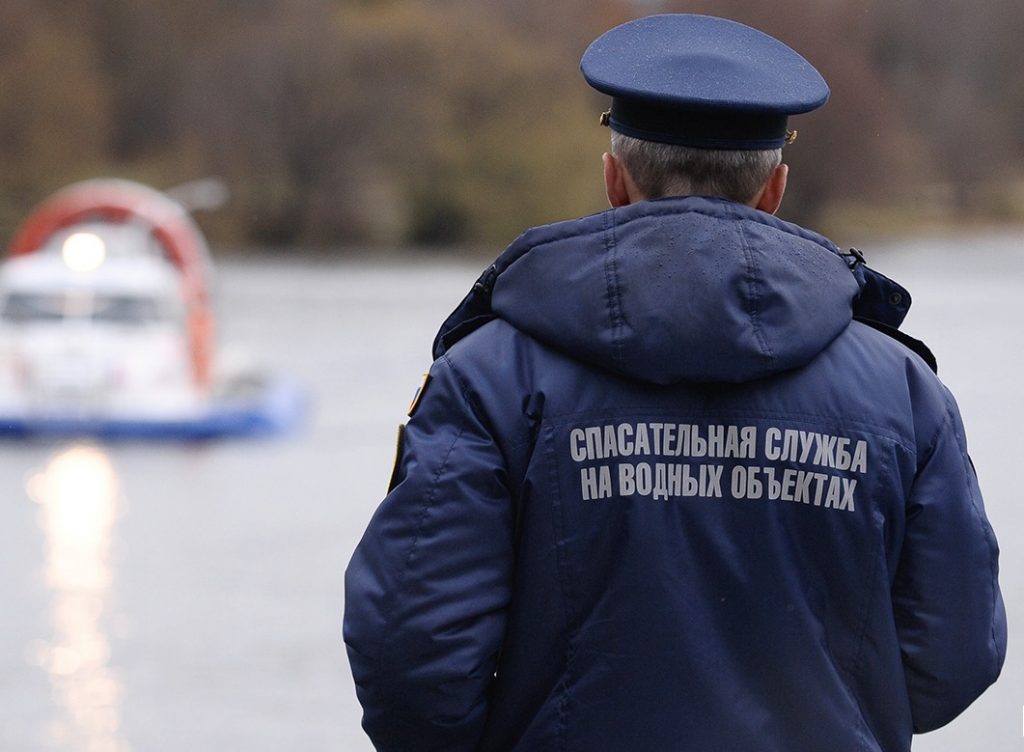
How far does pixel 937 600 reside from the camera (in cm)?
235

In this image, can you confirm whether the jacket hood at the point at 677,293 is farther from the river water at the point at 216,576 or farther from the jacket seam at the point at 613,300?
the river water at the point at 216,576

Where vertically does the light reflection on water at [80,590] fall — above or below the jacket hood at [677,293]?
below

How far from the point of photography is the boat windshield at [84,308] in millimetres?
15719

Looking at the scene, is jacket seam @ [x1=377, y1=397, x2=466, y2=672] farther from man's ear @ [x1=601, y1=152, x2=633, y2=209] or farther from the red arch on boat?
the red arch on boat

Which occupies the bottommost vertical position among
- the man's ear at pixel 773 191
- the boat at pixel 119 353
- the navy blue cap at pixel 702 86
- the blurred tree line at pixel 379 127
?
the boat at pixel 119 353

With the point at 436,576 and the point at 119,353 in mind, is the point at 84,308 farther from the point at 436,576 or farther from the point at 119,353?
the point at 436,576

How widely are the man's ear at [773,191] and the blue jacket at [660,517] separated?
0.29ft

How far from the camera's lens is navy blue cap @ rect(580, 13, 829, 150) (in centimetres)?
229

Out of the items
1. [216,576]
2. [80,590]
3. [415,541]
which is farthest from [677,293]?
[216,576]

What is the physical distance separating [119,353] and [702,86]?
13.5 m

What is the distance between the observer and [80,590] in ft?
30.1

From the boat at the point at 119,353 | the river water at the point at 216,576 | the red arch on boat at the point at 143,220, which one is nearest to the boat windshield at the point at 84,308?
the boat at the point at 119,353

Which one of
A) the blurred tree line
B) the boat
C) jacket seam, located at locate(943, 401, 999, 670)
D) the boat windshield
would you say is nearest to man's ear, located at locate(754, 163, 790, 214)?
jacket seam, located at locate(943, 401, 999, 670)

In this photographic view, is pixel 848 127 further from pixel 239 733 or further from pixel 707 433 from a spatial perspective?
pixel 707 433
